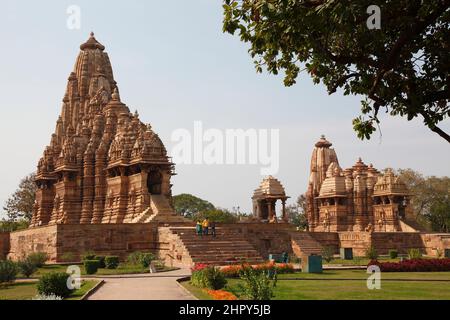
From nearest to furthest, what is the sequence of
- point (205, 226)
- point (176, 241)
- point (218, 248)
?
point (218, 248) < point (176, 241) < point (205, 226)

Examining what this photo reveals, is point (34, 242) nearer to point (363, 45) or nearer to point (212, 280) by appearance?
point (212, 280)

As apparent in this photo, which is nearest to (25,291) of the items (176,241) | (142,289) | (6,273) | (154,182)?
(6,273)

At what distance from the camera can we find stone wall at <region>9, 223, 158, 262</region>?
31.1 m

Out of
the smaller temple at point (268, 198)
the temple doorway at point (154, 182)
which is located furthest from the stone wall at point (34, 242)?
the smaller temple at point (268, 198)

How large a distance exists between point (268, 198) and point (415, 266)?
27.1 metres

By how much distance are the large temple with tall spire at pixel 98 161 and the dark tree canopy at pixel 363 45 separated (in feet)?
84.1

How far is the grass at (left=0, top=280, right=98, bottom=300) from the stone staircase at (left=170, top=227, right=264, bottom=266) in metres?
9.38

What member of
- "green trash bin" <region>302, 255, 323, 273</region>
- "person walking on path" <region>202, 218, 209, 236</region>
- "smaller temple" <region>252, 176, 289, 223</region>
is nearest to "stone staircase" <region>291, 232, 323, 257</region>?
"person walking on path" <region>202, 218, 209, 236</region>

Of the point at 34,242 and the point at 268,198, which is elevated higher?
the point at 268,198

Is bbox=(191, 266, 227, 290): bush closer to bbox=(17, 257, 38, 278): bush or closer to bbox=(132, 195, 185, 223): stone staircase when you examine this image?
bbox=(17, 257, 38, 278): bush

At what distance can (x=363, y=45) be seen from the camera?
1427cm

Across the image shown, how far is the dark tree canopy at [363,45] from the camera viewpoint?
12203 mm

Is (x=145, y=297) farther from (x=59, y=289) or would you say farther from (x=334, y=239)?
(x=334, y=239)
